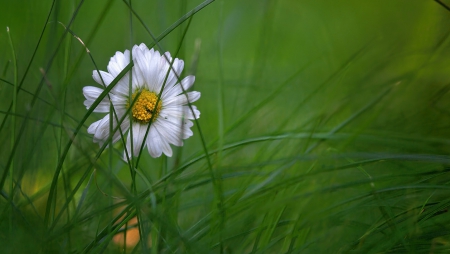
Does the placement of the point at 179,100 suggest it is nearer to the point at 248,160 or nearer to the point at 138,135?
the point at 138,135

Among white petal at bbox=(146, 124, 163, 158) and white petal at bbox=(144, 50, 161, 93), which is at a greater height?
white petal at bbox=(144, 50, 161, 93)

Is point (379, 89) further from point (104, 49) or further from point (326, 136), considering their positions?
point (104, 49)

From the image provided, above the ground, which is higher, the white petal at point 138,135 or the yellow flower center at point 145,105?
the yellow flower center at point 145,105

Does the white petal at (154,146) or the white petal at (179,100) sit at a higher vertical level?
the white petal at (179,100)

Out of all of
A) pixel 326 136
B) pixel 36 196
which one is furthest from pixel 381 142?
pixel 36 196
